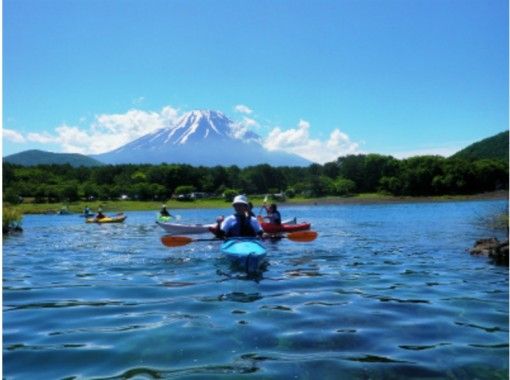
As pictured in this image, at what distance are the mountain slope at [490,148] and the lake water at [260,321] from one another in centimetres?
16841

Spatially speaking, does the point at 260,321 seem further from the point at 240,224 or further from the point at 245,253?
the point at 240,224

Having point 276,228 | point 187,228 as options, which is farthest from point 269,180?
point 276,228

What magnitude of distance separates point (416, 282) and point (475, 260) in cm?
443

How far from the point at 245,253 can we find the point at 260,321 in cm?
489

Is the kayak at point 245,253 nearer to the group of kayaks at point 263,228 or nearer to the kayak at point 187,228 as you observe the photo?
the group of kayaks at point 263,228

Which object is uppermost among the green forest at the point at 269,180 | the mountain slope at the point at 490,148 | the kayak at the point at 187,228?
the mountain slope at the point at 490,148

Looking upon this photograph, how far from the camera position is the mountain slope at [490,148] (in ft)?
557

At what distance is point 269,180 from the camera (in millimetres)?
153125

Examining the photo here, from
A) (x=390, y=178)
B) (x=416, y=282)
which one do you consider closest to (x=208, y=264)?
(x=416, y=282)

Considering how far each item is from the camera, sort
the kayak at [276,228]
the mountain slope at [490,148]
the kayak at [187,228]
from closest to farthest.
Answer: the kayak at [276,228]
the kayak at [187,228]
the mountain slope at [490,148]

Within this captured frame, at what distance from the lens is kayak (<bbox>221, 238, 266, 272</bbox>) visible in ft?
41.2

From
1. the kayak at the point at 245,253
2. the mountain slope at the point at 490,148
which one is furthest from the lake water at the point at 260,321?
the mountain slope at the point at 490,148

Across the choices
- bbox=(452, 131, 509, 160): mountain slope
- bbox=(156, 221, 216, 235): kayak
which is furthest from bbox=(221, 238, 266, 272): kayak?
bbox=(452, 131, 509, 160): mountain slope

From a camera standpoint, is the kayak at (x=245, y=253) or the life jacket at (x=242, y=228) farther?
the life jacket at (x=242, y=228)
